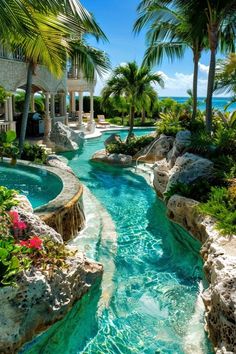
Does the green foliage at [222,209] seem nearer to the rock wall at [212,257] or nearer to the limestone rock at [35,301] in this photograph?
the rock wall at [212,257]

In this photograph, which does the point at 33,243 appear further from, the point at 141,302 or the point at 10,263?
the point at 141,302

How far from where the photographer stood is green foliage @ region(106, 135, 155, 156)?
1836cm

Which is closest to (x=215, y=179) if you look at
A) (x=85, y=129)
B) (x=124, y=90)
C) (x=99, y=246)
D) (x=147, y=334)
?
(x=99, y=246)

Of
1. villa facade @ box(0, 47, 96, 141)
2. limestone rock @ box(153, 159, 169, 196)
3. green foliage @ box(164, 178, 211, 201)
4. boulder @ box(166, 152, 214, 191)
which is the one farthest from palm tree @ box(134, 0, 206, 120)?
green foliage @ box(164, 178, 211, 201)

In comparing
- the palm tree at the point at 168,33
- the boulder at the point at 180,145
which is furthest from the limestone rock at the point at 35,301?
the palm tree at the point at 168,33

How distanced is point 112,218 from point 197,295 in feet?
13.6

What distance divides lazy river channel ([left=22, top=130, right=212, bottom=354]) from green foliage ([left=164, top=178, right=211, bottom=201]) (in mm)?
845

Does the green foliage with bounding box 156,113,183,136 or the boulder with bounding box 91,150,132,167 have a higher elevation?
the green foliage with bounding box 156,113,183,136

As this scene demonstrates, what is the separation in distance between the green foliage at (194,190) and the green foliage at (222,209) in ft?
1.19

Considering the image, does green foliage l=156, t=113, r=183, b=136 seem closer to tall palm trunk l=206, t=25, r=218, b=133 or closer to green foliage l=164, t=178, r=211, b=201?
tall palm trunk l=206, t=25, r=218, b=133

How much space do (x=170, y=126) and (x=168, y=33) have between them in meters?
4.36

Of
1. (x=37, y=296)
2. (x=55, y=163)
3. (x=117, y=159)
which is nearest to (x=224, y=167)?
(x=37, y=296)

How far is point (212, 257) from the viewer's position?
6.07m

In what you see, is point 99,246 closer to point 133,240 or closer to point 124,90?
point 133,240
